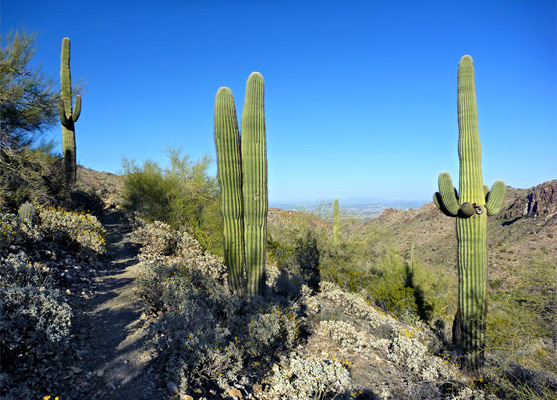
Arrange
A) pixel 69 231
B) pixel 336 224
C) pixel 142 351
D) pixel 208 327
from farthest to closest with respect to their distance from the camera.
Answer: pixel 336 224
pixel 69 231
pixel 208 327
pixel 142 351

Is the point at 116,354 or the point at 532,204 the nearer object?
the point at 116,354

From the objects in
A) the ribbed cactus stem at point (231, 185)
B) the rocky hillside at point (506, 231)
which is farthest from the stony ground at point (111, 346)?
the rocky hillside at point (506, 231)

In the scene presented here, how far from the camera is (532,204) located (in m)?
21.5

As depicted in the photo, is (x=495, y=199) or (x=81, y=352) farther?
(x=495, y=199)

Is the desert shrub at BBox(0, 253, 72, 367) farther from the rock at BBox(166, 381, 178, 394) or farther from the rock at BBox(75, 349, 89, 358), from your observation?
the rock at BBox(166, 381, 178, 394)

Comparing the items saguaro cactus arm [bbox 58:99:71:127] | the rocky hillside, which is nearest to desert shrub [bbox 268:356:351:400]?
the rocky hillside

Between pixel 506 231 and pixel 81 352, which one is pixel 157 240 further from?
pixel 506 231

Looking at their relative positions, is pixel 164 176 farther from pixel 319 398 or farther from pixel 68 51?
pixel 319 398

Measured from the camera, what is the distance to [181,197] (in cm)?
1212

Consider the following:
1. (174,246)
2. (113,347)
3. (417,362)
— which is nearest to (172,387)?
(113,347)

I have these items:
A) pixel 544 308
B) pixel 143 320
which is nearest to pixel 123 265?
pixel 143 320

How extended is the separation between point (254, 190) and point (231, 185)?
50 cm

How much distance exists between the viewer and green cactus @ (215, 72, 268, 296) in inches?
259

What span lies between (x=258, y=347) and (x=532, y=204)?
2464 cm
